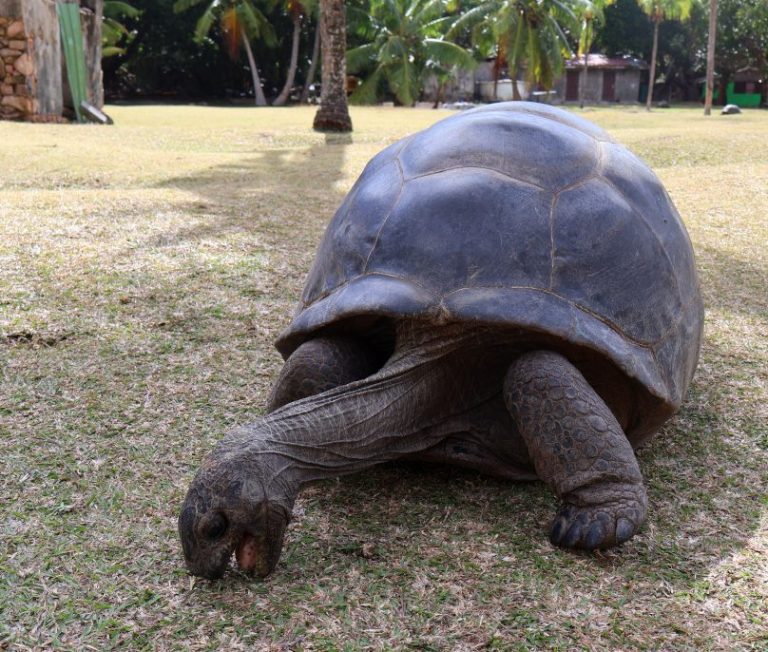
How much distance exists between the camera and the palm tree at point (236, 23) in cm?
2783

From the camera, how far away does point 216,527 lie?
1520 mm

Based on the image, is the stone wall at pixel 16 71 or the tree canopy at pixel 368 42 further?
the tree canopy at pixel 368 42

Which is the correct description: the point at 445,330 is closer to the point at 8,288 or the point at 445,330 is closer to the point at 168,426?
the point at 168,426

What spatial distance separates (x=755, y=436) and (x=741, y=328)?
1027 millimetres

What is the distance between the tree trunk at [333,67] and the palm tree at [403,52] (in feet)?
53.6

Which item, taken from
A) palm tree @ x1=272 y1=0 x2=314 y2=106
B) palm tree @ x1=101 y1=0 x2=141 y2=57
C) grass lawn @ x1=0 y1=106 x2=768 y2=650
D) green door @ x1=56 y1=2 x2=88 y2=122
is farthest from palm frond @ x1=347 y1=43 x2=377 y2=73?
grass lawn @ x1=0 y1=106 x2=768 y2=650

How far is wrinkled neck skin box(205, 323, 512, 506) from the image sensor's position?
1590 mm

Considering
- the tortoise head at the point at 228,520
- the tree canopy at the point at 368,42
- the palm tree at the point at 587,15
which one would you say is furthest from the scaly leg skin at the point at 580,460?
the palm tree at the point at 587,15

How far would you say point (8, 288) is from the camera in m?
3.33

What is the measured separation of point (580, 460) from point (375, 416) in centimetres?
43

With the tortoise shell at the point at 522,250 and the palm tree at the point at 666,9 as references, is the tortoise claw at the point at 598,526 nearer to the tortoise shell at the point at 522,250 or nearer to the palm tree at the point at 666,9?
the tortoise shell at the point at 522,250

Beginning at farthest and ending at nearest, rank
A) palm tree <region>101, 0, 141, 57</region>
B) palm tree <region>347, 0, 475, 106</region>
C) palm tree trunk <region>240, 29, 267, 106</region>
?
palm tree trunk <region>240, 29, 267, 106</region> → palm tree <region>347, 0, 475, 106</region> → palm tree <region>101, 0, 141, 57</region>

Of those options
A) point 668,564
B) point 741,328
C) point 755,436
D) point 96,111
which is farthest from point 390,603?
point 96,111

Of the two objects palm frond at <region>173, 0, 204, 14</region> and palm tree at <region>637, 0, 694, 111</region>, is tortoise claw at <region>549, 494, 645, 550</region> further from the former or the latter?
palm tree at <region>637, 0, 694, 111</region>
